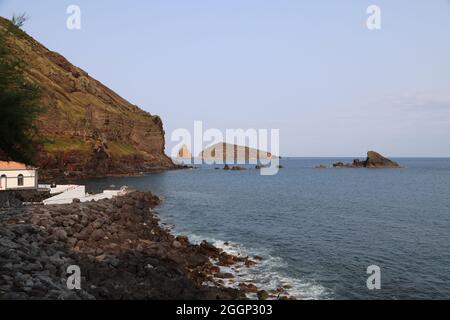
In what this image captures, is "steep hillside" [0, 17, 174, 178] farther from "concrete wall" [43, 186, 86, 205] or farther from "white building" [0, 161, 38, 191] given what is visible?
"concrete wall" [43, 186, 86, 205]

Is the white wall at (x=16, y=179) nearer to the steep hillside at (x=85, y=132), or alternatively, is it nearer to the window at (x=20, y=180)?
the window at (x=20, y=180)

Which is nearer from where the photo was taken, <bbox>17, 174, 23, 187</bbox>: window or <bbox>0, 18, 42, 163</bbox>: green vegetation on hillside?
<bbox>0, 18, 42, 163</bbox>: green vegetation on hillside

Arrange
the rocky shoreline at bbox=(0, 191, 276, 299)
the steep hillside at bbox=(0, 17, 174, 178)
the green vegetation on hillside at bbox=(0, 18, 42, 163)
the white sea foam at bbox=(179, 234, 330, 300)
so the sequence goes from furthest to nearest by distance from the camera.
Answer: the steep hillside at bbox=(0, 17, 174, 178)
the white sea foam at bbox=(179, 234, 330, 300)
the rocky shoreline at bbox=(0, 191, 276, 299)
the green vegetation on hillside at bbox=(0, 18, 42, 163)

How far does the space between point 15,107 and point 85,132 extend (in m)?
123

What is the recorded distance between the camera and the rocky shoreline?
649 inches

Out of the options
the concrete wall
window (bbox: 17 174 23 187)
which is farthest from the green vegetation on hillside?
window (bbox: 17 174 23 187)

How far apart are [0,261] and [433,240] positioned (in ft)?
132

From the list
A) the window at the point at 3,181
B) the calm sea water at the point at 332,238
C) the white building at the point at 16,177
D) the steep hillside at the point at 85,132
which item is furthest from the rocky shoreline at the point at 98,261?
the steep hillside at the point at 85,132

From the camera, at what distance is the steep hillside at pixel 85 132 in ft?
366

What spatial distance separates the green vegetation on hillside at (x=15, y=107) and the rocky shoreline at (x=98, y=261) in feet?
17.5

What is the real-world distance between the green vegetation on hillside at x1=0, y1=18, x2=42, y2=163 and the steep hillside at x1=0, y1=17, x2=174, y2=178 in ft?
234

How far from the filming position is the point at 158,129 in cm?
19075

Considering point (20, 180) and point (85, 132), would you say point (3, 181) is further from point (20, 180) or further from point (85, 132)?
point (85, 132)
